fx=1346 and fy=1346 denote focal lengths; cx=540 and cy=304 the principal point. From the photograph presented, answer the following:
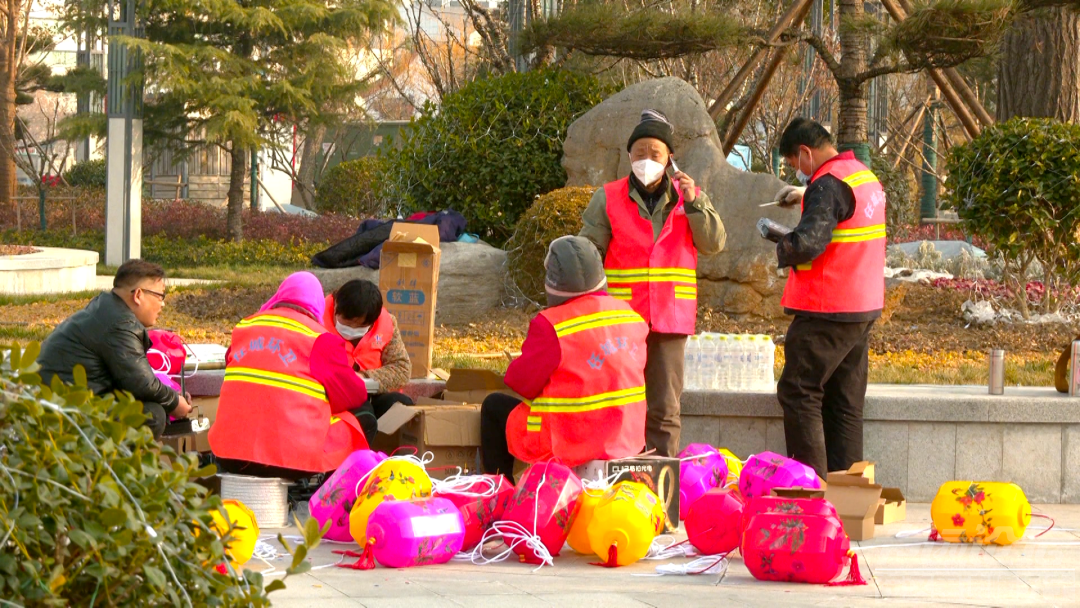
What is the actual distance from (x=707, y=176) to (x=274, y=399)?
5.95 m

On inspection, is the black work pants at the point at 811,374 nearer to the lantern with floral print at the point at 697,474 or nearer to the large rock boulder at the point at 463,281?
the lantern with floral print at the point at 697,474

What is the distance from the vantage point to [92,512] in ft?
8.08

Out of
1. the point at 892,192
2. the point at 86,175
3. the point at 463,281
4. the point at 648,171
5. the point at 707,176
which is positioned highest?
the point at 86,175

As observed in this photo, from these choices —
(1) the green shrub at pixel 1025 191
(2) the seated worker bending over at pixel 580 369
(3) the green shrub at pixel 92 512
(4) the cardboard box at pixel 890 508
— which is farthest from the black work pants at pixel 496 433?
(1) the green shrub at pixel 1025 191

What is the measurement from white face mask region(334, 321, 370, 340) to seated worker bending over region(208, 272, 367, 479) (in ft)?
1.50

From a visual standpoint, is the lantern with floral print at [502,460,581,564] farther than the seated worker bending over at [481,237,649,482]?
No

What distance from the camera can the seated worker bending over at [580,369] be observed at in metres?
5.75

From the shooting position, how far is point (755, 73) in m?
21.0

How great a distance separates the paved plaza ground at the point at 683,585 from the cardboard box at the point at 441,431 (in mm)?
856

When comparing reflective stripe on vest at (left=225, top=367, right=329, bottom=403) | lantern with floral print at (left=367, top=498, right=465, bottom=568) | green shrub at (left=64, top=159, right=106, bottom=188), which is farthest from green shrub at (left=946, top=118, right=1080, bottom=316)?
green shrub at (left=64, top=159, right=106, bottom=188)

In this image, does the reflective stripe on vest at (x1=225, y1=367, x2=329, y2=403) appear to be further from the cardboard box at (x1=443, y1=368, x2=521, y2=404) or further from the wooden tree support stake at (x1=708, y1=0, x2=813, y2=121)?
the wooden tree support stake at (x1=708, y1=0, x2=813, y2=121)

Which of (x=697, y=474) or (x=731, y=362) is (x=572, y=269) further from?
(x=731, y=362)

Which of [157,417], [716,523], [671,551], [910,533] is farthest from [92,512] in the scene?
[910,533]

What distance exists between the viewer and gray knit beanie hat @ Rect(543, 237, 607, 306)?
5.76 meters
